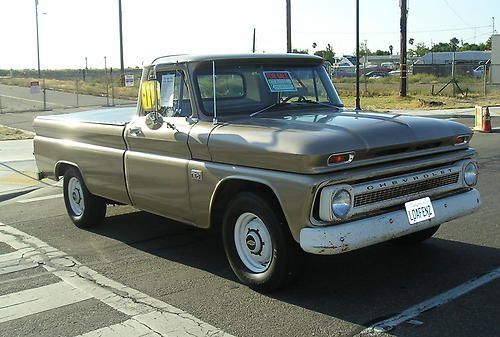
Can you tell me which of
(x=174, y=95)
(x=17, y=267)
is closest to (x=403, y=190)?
(x=174, y=95)

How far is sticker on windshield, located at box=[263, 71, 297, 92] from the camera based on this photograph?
580cm

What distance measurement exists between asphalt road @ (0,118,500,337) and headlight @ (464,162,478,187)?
0.74m

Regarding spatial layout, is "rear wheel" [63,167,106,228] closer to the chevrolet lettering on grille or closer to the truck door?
the truck door

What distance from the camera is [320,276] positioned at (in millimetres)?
5266

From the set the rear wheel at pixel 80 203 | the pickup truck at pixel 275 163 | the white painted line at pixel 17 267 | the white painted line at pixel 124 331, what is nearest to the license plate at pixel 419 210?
the pickup truck at pixel 275 163

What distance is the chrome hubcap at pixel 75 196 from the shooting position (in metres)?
7.41

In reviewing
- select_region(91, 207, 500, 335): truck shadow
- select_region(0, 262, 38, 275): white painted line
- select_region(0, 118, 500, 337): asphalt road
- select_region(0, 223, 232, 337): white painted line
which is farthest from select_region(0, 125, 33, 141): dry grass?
select_region(0, 262, 38, 275): white painted line

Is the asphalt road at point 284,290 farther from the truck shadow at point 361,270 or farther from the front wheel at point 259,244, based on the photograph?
the front wheel at point 259,244

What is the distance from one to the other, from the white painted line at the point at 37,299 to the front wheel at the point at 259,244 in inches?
51.1

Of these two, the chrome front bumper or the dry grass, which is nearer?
the chrome front bumper

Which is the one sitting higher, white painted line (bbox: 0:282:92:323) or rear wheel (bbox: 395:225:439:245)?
rear wheel (bbox: 395:225:439:245)

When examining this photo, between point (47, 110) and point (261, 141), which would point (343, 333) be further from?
point (47, 110)

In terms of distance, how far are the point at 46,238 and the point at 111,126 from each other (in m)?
1.63

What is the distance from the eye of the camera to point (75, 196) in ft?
24.7
